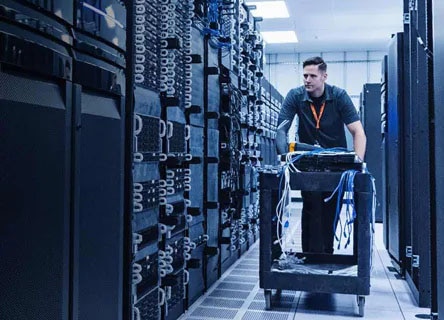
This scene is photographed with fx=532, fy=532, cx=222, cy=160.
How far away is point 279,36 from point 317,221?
336 inches

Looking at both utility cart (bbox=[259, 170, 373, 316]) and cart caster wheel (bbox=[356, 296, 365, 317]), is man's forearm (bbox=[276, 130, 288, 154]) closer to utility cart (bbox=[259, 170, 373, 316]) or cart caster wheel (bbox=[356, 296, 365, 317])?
utility cart (bbox=[259, 170, 373, 316])

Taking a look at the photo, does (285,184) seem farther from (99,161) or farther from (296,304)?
(99,161)

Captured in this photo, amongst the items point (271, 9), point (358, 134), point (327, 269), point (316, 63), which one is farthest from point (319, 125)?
point (271, 9)

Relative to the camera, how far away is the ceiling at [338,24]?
9.33 meters

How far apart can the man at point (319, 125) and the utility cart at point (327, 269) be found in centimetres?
53

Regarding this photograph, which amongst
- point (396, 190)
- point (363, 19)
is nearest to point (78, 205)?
point (396, 190)

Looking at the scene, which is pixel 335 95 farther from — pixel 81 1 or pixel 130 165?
pixel 81 1

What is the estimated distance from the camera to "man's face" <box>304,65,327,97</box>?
3.89 meters

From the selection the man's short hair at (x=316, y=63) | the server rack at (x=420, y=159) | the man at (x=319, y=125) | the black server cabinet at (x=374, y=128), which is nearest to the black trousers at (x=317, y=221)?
the man at (x=319, y=125)

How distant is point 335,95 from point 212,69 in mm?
967

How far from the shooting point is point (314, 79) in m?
3.92

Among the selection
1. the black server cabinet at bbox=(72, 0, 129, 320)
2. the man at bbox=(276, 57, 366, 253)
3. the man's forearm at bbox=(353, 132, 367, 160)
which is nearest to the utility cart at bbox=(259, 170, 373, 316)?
the man at bbox=(276, 57, 366, 253)

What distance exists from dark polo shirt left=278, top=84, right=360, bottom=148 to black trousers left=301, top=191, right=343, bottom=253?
1.54 feet

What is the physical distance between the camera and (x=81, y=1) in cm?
156
